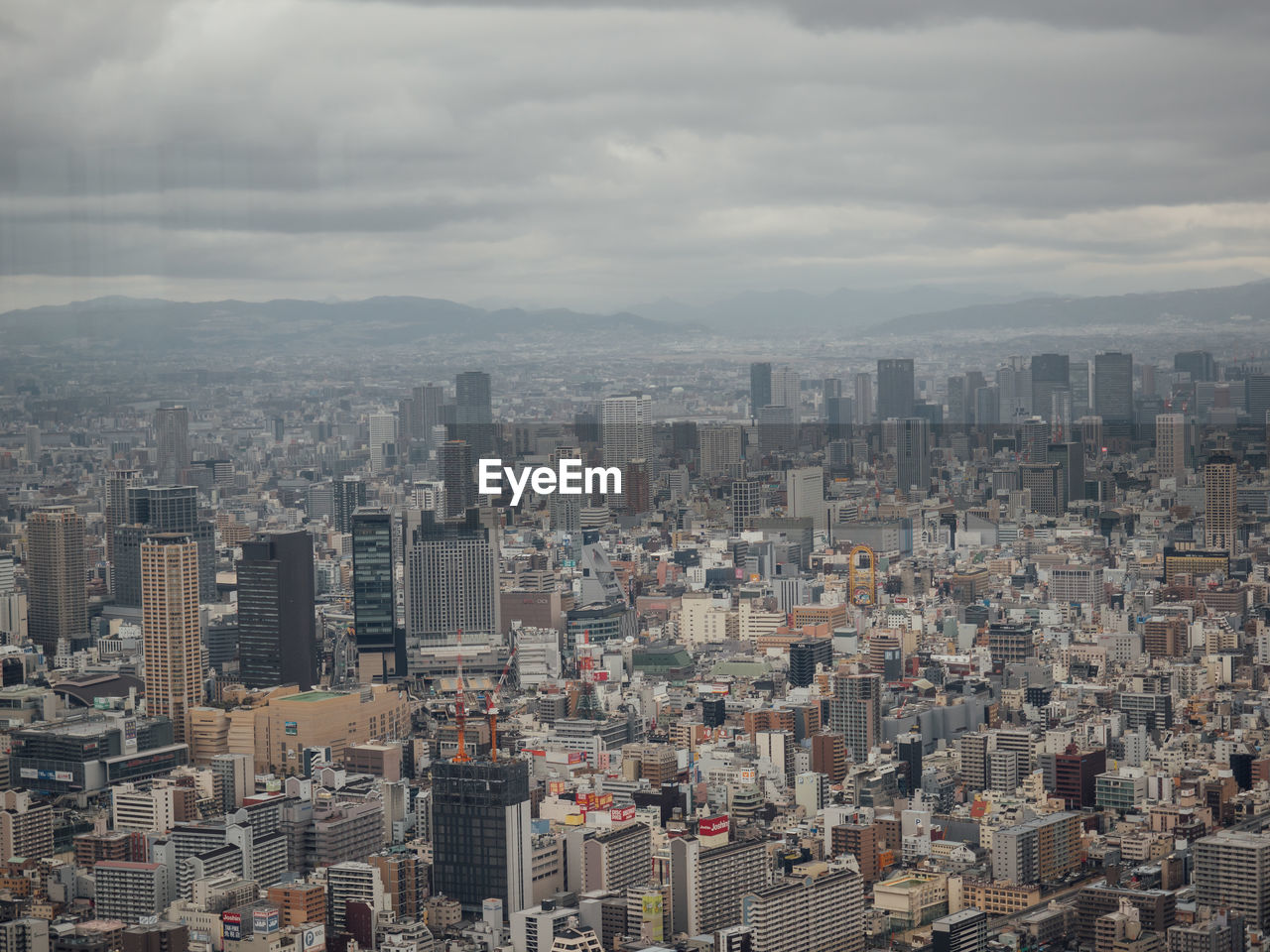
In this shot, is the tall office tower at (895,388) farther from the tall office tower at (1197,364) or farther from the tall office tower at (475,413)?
the tall office tower at (475,413)

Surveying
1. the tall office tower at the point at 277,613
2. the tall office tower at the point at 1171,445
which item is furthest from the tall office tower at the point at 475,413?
the tall office tower at the point at 1171,445

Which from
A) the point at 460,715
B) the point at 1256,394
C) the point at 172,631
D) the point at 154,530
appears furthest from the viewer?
the point at 1256,394

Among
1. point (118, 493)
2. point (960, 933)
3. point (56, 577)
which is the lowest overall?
point (960, 933)

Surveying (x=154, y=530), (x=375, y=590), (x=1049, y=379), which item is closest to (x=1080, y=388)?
(x=1049, y=379)

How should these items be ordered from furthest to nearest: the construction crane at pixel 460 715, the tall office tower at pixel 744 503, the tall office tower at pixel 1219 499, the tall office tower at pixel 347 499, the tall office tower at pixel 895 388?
the tall office tower at pixel 895 388
the tall office tower at pixel 744 503
the tall office tower at pixel 347 499
the tall office tower at pixel 1219 499
the construction crane at pixel 460 715

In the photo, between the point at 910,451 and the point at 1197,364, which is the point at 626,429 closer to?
the point at 910,451

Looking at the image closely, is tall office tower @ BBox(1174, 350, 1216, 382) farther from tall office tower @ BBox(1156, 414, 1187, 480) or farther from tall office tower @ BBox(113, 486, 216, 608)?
tall office tower @ BBox(113, 486, 216, 608)

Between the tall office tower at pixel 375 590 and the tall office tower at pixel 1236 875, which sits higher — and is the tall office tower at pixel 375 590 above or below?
above
